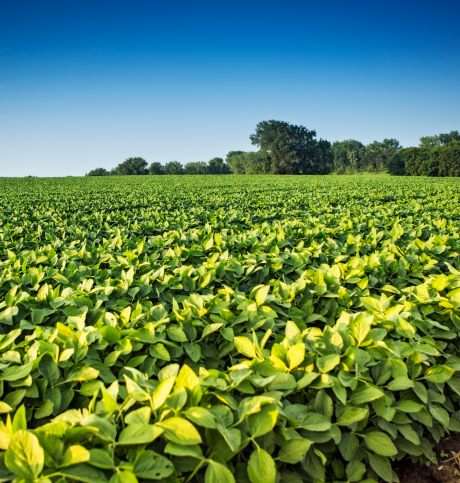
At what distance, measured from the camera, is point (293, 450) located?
3.67ft

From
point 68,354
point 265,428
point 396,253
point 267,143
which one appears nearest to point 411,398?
point 265,428

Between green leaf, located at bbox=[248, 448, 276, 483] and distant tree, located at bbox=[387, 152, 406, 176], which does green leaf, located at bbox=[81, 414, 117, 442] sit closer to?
green leaf, located at bbox=[248, 448, 276, 483]

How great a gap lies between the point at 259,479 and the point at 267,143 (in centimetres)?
7516

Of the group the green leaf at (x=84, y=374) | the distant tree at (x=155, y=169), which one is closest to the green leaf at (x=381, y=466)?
the green leaf at (x=84, y=374)

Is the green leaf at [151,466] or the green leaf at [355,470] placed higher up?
the green leaf at [151,466]

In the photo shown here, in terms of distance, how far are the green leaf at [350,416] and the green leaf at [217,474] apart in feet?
1.92

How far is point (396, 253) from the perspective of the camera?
3.48 m

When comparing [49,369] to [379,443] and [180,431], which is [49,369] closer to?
[180,431]

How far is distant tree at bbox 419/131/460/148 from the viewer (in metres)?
113

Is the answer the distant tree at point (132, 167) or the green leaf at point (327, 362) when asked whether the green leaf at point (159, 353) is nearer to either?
the green leaf at point (327, 362)

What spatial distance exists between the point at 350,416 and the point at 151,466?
871 mm

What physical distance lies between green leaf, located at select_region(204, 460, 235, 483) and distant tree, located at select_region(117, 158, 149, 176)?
319 ft

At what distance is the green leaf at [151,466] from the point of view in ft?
3.08

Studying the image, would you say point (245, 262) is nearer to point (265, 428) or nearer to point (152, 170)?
point (265, 428)
